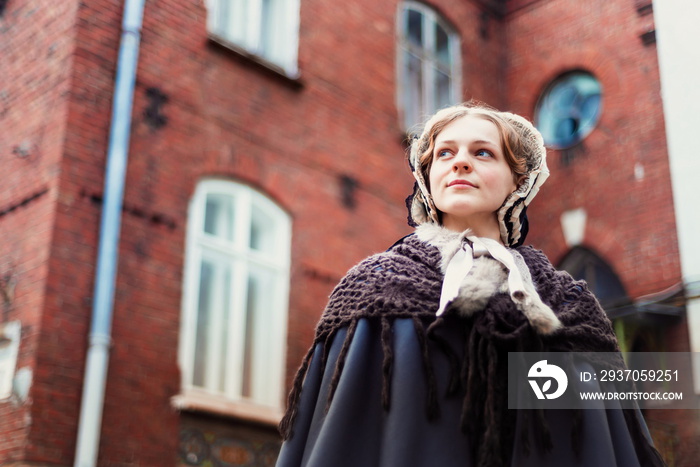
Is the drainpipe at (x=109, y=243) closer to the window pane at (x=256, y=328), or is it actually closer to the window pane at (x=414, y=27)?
the window pane at (x=256, y=328)

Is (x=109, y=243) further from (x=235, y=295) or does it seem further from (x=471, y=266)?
(x=471, y=266)

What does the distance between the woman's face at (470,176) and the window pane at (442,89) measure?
336 inches

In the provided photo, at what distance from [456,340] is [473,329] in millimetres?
58

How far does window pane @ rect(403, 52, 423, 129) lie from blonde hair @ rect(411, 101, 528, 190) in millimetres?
7865

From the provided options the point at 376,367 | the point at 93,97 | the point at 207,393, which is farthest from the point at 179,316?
the point at 376,367

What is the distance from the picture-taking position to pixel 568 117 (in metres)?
11.1

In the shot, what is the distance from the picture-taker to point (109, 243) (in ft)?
23.1

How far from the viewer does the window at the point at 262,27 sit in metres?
8.77

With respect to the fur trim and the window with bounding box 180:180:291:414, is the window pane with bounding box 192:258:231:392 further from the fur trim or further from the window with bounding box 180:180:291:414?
the fur trim

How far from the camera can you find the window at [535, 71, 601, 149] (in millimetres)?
10828

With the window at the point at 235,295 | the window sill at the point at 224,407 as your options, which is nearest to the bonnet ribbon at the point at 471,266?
the window sill at the point at 224,407

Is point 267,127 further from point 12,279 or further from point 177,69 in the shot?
point 12,279
